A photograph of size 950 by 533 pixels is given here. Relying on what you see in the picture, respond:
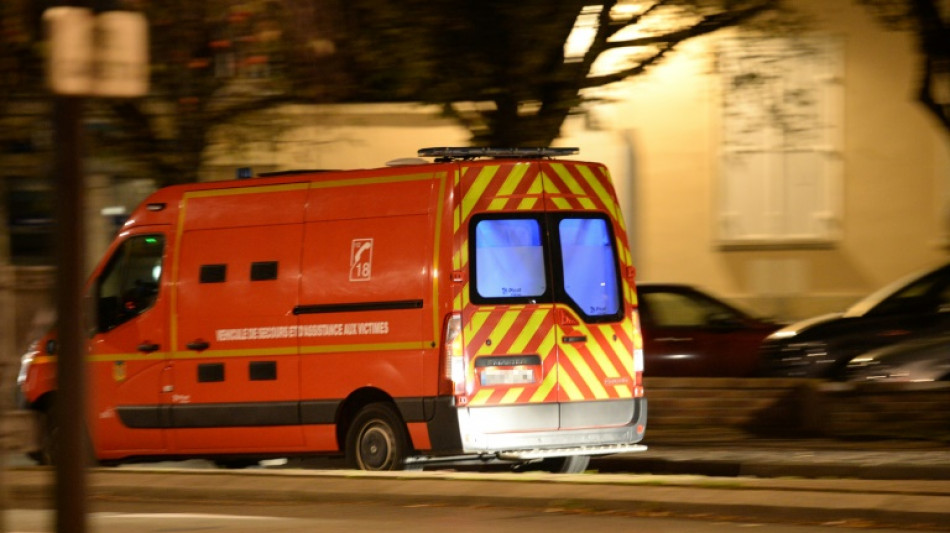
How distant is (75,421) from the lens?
620 centimetres

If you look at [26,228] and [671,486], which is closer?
[671,486]

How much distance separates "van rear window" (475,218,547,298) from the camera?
1122 centimetres

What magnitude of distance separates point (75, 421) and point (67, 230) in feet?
2.38

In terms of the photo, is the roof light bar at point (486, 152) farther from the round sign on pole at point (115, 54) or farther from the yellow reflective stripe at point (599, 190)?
the round sign on pole at point (115, 54)

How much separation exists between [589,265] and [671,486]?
1.99m

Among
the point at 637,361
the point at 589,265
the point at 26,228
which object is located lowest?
the point at 637,361

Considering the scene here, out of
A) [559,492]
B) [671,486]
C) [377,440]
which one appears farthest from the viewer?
[377,440]

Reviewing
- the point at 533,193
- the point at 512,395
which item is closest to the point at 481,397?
the point at 512,395

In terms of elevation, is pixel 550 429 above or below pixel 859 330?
below

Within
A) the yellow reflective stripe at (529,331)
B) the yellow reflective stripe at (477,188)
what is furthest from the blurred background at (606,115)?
the yellow reflective stripe at (529,331)

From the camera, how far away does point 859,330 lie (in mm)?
14781

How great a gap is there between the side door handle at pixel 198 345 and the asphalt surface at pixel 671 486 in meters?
0.99

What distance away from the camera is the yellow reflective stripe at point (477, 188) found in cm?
1116

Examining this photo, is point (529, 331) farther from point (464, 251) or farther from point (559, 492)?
point (559, 492)
